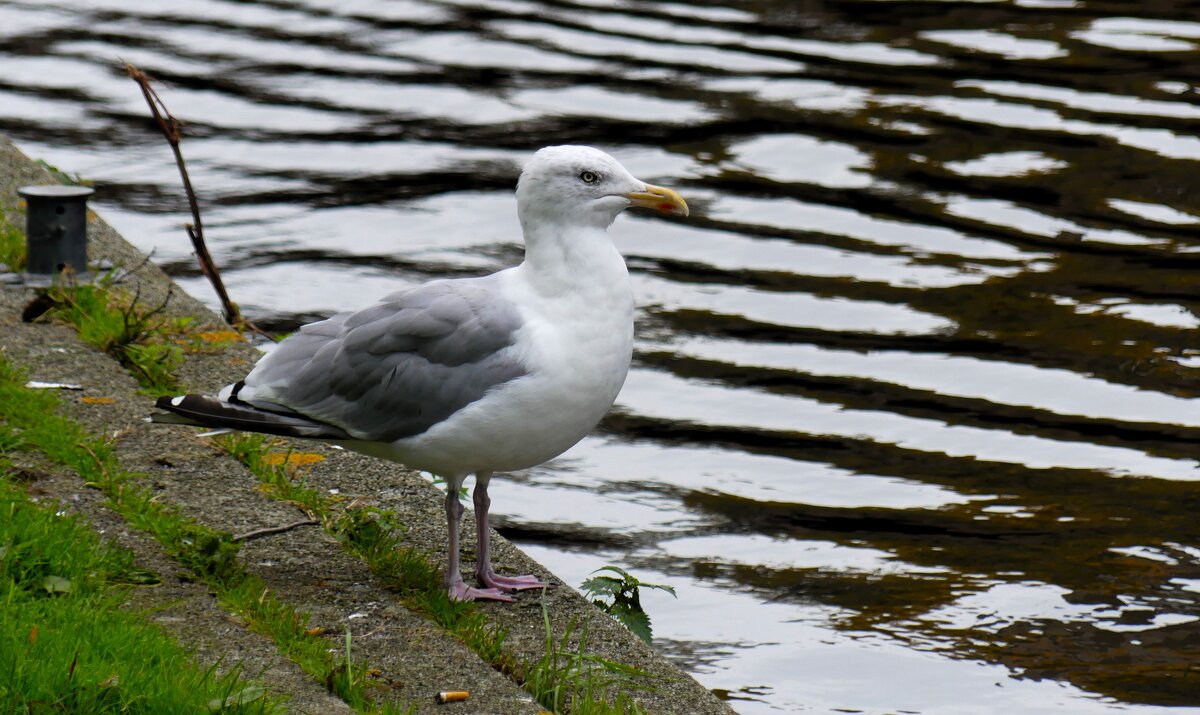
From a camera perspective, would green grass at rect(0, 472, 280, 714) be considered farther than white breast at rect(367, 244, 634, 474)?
No

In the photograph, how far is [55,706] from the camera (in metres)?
3.40

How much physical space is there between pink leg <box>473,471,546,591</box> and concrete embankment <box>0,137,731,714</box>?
0.05 metres

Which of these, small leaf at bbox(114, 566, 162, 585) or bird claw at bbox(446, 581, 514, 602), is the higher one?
small leaf at bbox(114, 566, 162, 585)

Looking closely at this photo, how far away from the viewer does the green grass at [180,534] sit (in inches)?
149

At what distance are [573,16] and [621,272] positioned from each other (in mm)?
9025

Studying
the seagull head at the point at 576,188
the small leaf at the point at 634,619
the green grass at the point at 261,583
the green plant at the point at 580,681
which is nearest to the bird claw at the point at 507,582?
the green grass at the point at 261,583

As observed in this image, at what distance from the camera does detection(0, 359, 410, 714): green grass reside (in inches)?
149

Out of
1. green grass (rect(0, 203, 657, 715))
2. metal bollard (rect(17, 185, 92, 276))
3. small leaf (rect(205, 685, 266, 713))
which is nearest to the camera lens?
small leaf (rect(205, 685, 266, 713))

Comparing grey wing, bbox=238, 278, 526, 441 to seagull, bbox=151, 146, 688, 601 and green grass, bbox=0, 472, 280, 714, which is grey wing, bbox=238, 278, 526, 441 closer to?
seagull, bbox=151, 146, 688, 601

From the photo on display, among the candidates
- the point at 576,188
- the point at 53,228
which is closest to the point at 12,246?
the point at 53,228

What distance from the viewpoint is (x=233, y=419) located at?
427cm

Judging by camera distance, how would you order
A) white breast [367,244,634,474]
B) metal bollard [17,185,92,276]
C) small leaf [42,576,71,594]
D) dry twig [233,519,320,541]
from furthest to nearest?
metal bollard [17,185,92,276], dry twig [233,519,320,541], white breast [367,244,634,474], small leaf [42,576,71,594]

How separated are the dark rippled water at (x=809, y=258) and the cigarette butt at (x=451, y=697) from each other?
1.42 meters

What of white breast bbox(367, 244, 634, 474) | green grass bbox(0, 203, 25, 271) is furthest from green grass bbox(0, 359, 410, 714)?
green grass bbox(0, 203, 25, 271)
